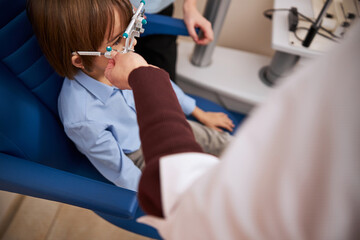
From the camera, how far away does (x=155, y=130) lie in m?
0.31

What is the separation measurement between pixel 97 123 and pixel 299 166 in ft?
1.95

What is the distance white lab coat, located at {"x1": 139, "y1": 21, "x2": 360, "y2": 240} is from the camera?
145mm

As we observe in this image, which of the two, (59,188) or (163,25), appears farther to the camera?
(163,25)

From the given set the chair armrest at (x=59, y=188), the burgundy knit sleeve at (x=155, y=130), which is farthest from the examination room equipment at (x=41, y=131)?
the burgundy knit sleeve at (x=155, y=130)

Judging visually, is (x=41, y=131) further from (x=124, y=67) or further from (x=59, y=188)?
(x=124, y=67)

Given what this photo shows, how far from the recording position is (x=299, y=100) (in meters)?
0.16

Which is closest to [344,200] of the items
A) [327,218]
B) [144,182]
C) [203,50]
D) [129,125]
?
[327,218]

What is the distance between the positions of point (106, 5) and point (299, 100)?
549 millimetres

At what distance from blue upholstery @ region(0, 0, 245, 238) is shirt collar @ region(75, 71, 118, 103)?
0.28 feet

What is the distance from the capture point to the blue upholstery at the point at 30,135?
52 centimetres

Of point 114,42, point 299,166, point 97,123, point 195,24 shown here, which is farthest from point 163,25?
point 299,166

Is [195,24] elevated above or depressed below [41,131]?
above

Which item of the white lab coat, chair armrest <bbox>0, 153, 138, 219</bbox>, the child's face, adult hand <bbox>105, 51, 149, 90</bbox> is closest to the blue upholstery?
chair armrest <bbox>0, 153, 138, 219</bbox>

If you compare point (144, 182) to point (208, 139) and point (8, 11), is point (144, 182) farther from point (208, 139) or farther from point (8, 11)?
point (208, 139)
